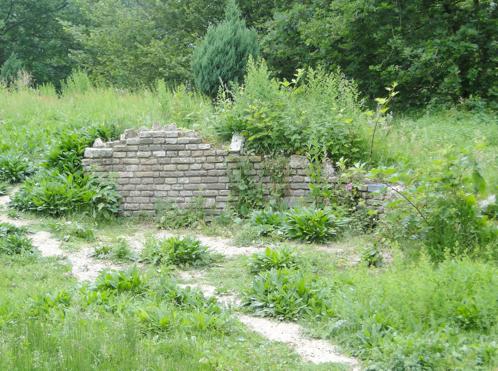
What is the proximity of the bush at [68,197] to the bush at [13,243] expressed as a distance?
3.70ft

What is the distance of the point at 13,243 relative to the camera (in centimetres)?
729

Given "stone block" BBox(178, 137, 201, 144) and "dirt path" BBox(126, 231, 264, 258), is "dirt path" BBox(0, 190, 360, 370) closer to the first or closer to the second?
"dirt path" BBox(126, 231, 264, 258)

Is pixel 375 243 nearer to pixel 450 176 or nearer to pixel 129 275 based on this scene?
pixel 450 176

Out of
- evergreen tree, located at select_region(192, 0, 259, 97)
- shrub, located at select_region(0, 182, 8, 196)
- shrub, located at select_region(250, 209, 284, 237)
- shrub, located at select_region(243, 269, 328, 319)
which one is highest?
evergreen tree, located at select_region(192, 0, 259, 97)

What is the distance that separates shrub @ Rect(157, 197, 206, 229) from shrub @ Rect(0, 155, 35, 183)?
8.54 ft

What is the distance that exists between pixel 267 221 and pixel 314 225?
0.76 meters

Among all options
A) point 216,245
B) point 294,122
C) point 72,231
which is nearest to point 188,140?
point 294,122

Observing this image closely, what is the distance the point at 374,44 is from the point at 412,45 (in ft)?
5.22

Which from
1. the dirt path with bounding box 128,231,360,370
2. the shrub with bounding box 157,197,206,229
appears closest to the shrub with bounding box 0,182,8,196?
the shrub with bounding box 157,197,206,229

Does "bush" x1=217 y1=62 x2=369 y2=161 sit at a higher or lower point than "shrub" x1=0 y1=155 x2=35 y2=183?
higher

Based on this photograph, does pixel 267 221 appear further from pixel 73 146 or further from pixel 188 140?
pixel 73 146

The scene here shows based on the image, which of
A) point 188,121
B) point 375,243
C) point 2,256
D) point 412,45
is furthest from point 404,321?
point 412,45

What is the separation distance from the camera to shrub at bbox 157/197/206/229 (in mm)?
8836

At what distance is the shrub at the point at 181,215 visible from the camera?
8836 millimetres
